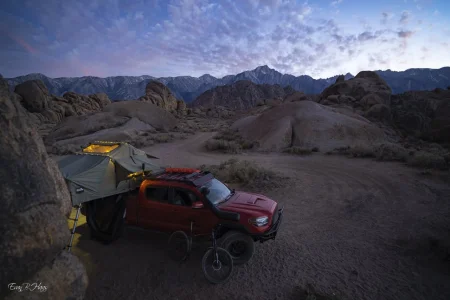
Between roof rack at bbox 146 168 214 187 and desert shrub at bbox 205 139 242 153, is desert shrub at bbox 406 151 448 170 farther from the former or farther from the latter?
roof rack at bbox 146 168 214 187

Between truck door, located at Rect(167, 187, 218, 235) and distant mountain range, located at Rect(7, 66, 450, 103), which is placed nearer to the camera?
truck door, located at Rect(167, 187, 218, 235)

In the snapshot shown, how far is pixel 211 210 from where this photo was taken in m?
5.84

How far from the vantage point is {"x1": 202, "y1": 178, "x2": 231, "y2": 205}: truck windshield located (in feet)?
20.7

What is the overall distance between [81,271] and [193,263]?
268 centimetres

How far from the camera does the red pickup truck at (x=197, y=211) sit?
5.68 meters

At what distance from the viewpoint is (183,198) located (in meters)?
6.29

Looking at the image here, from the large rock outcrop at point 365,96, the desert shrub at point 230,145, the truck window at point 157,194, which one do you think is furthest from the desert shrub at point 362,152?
the large rock outcrop at point 365,96

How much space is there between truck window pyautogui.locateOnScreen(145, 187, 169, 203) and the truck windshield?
3.39ft

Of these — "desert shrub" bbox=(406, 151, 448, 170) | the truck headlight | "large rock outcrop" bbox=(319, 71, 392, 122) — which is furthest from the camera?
"large rock outcrop" bbox=(319, 71, 392, 122)

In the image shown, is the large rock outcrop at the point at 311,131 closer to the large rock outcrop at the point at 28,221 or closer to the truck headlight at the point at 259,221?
the truck headlight at the point at 259,221

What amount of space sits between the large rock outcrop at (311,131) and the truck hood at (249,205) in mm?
14836

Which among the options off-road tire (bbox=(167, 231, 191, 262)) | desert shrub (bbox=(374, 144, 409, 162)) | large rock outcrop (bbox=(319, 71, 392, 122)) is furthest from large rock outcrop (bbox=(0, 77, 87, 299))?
large rock outcrop (bbox=(319, 71, 392, 122))

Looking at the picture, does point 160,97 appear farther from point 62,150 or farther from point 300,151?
point 300,151

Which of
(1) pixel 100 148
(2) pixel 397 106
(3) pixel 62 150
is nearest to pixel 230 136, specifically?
(3) pixel 62 150
